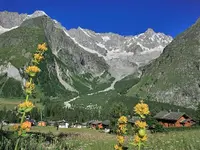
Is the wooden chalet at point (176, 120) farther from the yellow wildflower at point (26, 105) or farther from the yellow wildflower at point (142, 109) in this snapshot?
the yellow wildflower at point (26, 105)

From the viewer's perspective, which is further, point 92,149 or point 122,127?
point 92,149

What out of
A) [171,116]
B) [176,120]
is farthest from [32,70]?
[171,116]

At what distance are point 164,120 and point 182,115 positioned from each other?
8387mm

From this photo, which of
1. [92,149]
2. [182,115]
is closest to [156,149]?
[92,149]

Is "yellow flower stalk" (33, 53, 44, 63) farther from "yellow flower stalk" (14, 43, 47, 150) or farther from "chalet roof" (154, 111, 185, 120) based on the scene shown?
"chalet roof" (154, 111, 185, 120)

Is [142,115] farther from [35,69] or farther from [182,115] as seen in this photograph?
[182,115]

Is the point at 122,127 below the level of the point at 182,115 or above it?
below

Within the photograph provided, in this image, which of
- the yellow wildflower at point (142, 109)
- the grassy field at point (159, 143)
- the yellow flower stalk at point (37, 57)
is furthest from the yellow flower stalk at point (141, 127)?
the grassy field at point (159, 143)

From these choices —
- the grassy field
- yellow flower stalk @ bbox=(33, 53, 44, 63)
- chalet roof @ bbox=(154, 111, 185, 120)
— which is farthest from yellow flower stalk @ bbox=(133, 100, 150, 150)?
chalet roof @ bbox=(154, 111, 185, 120)

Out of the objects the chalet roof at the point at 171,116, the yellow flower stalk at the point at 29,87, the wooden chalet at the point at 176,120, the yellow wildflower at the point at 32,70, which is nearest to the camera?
the yellow flower stalk at the point at 29,87

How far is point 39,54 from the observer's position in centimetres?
754

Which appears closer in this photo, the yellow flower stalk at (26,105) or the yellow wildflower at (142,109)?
the yellow flower stalk at (26,105)

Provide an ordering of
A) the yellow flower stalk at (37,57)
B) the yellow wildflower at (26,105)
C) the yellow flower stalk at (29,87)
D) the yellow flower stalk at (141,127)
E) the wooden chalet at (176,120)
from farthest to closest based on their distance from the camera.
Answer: the wooden chalet at (176,120) < the yellow flower stalk at (37,57) < the yellow flower stalk at (29,87) < the yellow wildflower at (26,105) < the yellow flower stalk at (141,127)

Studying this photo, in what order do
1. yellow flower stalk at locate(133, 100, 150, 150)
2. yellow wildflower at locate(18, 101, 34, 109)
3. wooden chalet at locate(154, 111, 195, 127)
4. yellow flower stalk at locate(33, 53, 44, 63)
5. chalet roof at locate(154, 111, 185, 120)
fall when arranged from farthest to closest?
chalet roof at locate(154, 111, 185, 120)
wooden chalet at locate(154, 111, 195, 127)
yellow flower stalk at locate(33, 53, 44, 63)
yellow wildflower at locate(18, 101, 34, 109)
yellow flower stalk at locate(133, 100, 150, 150)
